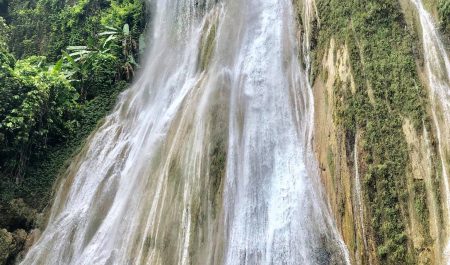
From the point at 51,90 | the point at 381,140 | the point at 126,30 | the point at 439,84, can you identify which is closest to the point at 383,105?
the point at 381,140

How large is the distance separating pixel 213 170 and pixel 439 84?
415 cm

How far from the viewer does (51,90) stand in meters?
12.4

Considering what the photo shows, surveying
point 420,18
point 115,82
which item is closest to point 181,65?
point 115,82

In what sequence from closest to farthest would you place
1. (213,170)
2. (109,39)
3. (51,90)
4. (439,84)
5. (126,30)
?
(439,84) < (213,170) < (51,90) < (109,39) < (126,30)

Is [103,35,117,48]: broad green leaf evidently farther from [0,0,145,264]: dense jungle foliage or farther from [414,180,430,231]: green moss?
[414,180,430,231]: green moss

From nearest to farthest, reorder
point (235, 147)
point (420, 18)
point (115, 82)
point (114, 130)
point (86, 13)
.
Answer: point (420, 18)
point (235, 147)
point (114, 130)
point (115, 82)
point (86, 13)

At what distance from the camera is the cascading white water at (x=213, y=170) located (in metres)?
7.48

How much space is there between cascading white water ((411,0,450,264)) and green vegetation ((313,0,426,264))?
20cm

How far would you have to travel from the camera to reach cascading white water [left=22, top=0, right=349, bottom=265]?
295 inches

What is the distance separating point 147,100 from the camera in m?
12.0

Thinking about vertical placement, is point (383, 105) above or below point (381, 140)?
above

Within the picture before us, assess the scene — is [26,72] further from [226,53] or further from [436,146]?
[436,146]

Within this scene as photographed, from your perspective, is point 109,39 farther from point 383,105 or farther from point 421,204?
point 421,204

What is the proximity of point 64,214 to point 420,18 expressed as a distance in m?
8.44
